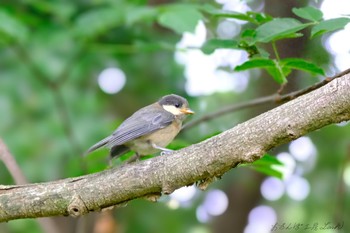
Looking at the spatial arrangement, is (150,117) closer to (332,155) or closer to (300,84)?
(300,84)

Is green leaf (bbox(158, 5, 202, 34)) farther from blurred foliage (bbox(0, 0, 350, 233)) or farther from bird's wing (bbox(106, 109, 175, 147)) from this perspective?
bird's wing (bbox(106, 109, 175, 147))

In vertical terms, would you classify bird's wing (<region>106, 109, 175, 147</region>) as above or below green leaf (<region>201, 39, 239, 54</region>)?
below

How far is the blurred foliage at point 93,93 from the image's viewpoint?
3.94 metres

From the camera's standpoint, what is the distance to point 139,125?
9.71 ft

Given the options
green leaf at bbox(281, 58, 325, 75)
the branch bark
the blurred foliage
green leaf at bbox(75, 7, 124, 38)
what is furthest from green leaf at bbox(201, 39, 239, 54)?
green leaf at bbox(75, 7, 124, 38)

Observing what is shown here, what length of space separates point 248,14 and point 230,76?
98.2 inches

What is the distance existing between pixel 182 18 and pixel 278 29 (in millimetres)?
832

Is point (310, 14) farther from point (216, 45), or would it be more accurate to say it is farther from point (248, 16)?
point (216, 45)

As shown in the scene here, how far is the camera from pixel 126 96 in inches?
189

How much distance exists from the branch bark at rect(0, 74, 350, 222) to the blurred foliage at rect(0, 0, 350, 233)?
0.97m

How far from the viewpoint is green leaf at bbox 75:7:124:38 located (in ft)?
12.6

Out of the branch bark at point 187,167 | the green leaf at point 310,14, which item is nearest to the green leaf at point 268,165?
the branch bark at point 187,167

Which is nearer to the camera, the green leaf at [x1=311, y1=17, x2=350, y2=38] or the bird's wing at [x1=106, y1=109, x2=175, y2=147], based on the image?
the green leaf at [x1=311, y1=17, x2=350, y2=38]

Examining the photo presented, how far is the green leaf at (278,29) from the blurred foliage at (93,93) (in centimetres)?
111
